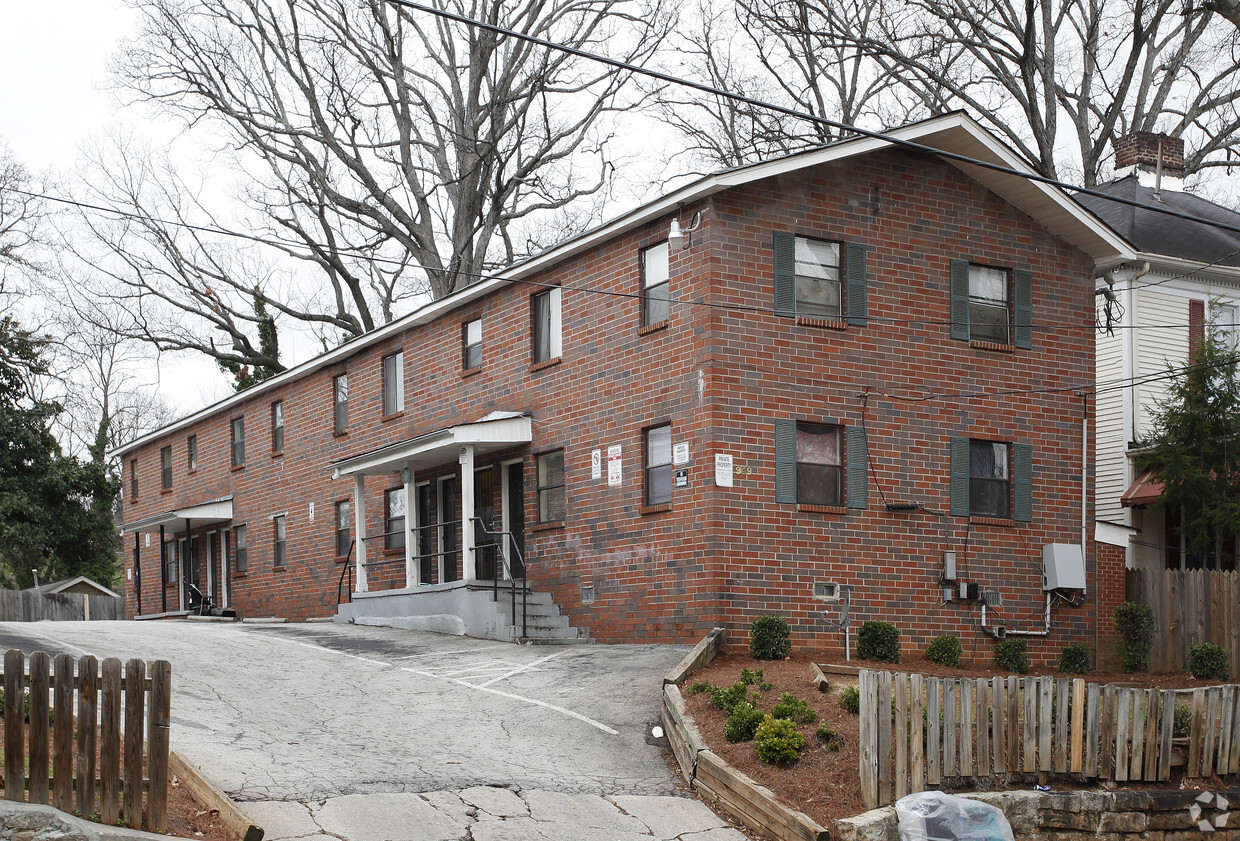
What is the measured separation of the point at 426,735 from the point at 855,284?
9.75m

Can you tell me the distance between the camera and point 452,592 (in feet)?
72.9

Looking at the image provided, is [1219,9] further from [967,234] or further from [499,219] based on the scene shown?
[499,219]

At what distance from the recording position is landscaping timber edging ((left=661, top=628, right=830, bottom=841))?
10258 millimetres

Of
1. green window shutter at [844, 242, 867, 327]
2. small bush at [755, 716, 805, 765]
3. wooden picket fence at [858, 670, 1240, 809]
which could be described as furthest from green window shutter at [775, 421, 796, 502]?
wooden picket fence at [858, 670, 1240, 809]

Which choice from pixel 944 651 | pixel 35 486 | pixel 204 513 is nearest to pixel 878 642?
pixel 944 651

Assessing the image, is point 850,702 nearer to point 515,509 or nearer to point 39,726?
point 39,726

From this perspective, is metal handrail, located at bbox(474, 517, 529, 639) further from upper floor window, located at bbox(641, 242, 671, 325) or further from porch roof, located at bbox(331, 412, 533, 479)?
upper floor window, located at bbox(641, 242, 671, 325)

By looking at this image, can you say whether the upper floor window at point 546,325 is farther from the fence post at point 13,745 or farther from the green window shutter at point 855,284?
the fence post at point 13,745

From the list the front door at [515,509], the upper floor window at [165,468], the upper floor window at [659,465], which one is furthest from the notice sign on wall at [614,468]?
the upper floor window at [165,468]

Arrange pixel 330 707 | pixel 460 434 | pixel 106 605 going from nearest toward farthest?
pixel 330 707, pixel 460 434, pixel 106 605

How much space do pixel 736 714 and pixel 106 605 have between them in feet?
106

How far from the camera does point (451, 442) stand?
2178cm

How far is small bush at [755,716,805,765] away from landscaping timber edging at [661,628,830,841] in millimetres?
349

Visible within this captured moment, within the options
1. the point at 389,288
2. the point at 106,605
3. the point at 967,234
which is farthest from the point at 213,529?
the point at 967,234
